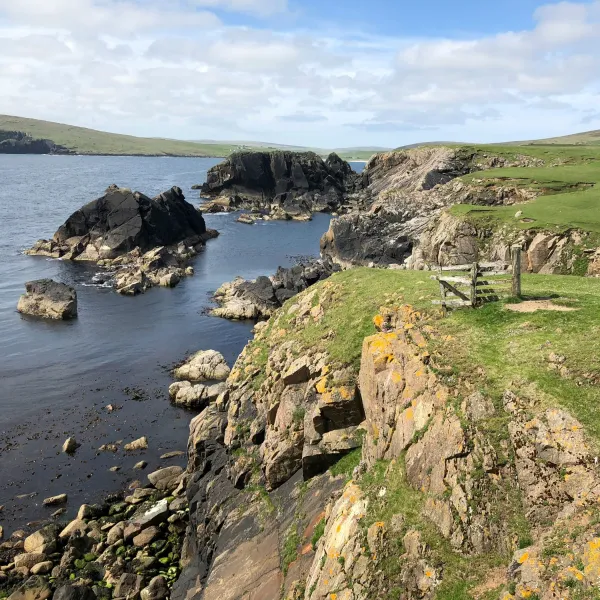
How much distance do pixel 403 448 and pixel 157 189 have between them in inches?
6537

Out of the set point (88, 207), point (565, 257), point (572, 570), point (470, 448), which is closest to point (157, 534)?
point (470, 448)

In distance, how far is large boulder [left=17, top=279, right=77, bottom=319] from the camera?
196 feet

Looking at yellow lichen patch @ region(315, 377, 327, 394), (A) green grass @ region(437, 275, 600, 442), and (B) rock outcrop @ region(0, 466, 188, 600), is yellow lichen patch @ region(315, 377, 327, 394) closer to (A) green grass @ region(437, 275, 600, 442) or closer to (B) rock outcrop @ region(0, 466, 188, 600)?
(A) green grass @ region(437, 275, 600, 442)

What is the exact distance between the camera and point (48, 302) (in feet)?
198

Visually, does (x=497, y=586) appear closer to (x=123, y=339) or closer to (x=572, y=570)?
(x=572, y=570)

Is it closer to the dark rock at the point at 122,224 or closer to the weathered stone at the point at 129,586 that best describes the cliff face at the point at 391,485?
the weathered stone at the point at 129,586

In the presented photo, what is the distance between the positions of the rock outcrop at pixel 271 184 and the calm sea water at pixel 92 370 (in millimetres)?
56850

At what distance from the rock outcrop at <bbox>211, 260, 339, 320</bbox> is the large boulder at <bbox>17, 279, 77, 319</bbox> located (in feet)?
54.4

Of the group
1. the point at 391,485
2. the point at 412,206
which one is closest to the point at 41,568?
the point at 391,485

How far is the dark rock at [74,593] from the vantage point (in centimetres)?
2220

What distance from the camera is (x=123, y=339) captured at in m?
54.7

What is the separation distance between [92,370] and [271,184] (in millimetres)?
117940

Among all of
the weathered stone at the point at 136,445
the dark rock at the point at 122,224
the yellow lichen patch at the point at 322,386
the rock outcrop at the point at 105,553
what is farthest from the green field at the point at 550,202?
the dark rock at the point at 122,224

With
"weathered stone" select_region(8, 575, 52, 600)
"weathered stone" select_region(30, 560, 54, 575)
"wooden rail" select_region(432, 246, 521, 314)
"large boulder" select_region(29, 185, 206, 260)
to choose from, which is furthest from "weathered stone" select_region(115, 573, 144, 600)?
"large boulder" select_region(29, 185, 206, 260)
